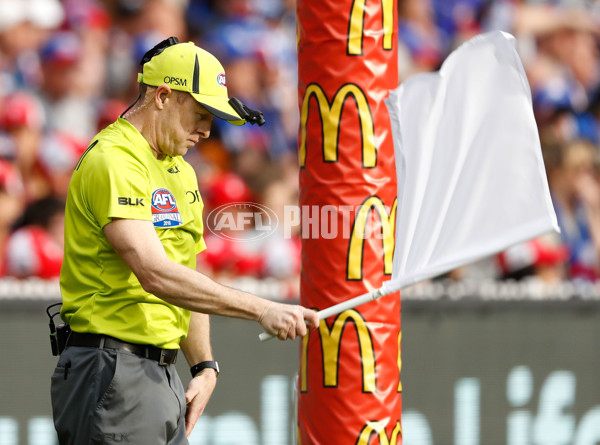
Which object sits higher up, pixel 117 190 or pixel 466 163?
pixel 466 163

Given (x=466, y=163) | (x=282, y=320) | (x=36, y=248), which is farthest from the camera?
(x=36, y=248)

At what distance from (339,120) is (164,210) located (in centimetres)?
82

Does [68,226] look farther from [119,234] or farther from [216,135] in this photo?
[216,135]

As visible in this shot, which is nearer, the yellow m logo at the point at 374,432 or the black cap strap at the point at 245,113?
the black cap strap at the point at 245,113

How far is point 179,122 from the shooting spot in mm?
3605

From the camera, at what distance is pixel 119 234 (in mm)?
3377

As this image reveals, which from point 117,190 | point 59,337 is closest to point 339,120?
point 117,190

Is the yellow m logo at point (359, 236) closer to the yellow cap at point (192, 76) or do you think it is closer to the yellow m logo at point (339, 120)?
the yellow m logo at point (339, 120)

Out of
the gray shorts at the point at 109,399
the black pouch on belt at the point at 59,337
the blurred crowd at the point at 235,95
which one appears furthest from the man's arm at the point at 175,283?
the blurred crowd at the point at 235,95

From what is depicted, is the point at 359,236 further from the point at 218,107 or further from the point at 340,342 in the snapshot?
the point at 218,107

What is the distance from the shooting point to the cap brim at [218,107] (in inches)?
140

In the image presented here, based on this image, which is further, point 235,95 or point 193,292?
point 235,95

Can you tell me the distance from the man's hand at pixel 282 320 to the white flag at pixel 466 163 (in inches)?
16.1

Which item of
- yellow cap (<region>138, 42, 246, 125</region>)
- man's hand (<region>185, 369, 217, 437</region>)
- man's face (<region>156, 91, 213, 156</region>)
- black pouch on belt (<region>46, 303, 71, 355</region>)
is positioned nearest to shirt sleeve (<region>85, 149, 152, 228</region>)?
man's face (<region>156, 91, 213, 156</region>)
